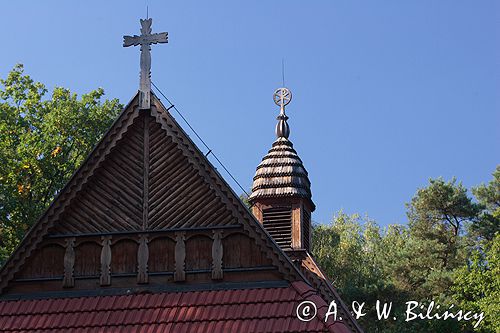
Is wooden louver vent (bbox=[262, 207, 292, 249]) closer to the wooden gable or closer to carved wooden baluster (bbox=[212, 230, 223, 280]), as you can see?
the wooden gable

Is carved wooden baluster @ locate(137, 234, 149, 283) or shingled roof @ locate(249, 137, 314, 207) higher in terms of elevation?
shingled roof @ locate(249, 137, 314, 207)

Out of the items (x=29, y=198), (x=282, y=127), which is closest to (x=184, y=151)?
(x=282, y=127)

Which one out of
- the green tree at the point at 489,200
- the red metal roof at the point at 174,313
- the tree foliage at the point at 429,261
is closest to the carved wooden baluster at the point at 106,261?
the red metal roof at the point at 174,313

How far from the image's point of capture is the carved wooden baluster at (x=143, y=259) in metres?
17.3

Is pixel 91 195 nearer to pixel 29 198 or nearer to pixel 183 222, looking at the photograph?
pixel 183 222

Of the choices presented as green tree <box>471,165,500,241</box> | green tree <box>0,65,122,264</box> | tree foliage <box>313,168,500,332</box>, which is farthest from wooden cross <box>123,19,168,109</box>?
green tree <box>471,165,500,241</box>

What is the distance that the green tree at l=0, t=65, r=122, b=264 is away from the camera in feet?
113

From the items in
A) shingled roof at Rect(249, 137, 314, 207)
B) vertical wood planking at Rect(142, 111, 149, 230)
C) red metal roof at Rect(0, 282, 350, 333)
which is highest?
shingled roof at Rect(249, 137, 314, 207)

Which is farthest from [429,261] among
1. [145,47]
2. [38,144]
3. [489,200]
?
[145,47]

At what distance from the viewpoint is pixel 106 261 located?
17.6m

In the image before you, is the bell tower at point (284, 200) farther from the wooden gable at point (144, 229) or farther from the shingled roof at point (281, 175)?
the wooden gable at point (144, 229)

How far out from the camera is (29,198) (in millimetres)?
35531

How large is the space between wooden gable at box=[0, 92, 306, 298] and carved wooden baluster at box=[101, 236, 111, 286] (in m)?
0.02

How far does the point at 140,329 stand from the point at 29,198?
19.9m
